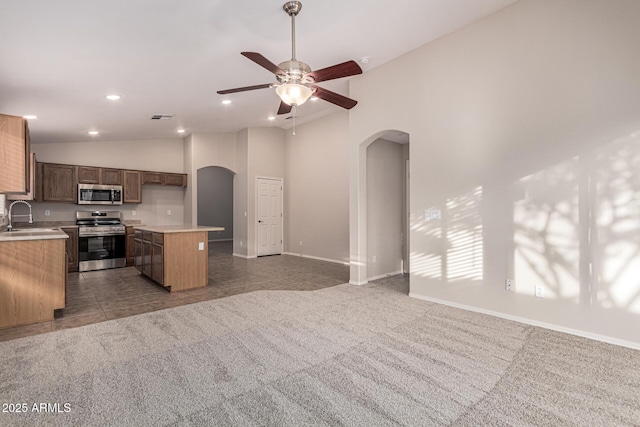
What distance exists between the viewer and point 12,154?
340cm

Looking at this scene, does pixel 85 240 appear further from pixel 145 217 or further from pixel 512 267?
pixel 512 267

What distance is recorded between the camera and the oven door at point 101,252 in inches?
241

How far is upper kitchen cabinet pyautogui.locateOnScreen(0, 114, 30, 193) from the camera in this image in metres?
3.36

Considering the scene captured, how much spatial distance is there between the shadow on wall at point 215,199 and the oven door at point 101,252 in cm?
539

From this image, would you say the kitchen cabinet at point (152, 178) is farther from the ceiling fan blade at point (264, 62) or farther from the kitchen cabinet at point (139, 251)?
the ceiling fan blade at point (264, 62)

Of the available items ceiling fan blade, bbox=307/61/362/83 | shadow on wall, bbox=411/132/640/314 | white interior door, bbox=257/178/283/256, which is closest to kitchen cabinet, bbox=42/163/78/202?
white interior door, bbox=257/178/283/256

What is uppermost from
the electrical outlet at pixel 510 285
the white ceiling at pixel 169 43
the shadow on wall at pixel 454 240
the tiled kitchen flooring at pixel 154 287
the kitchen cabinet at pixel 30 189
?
the white ceiling at pixel 169 43

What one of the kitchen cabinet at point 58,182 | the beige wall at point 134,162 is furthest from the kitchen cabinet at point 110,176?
the kitchen cabinet at point 58,182

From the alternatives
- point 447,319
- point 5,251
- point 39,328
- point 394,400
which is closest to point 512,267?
point 447,319

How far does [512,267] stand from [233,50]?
155 inches

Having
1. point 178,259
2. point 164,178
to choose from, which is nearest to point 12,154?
point 178,259

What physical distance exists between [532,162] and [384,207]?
2582 mm

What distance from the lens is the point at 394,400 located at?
1989 mm

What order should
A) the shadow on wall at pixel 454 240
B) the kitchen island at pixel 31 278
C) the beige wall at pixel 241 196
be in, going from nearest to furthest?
Result: 1. the kitchen island at pixel 31 278
2. the shadow on wall at pixel 454 240
3. the beige wall at pixel 241 196
